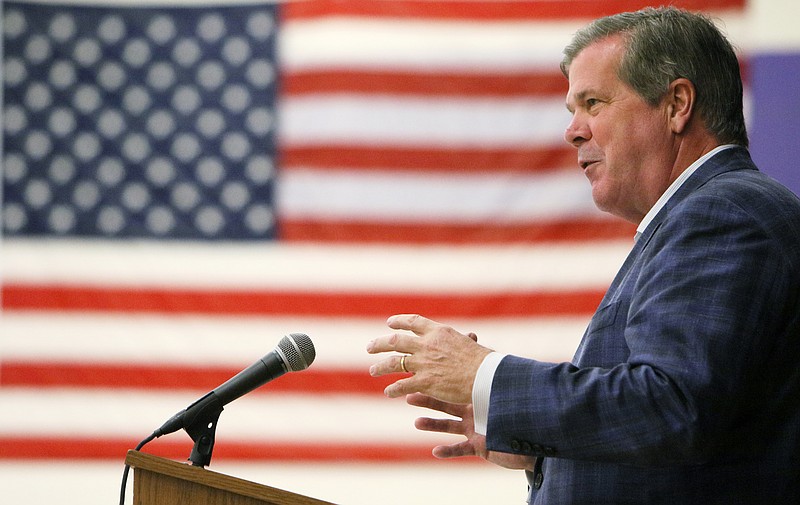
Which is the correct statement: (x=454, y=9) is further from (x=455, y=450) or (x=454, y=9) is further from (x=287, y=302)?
(x=455, y=450)

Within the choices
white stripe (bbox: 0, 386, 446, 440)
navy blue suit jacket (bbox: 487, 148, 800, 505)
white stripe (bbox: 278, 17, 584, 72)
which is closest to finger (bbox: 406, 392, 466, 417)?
navy blue suit jacket (bbox: 487, 148, 800, 505)

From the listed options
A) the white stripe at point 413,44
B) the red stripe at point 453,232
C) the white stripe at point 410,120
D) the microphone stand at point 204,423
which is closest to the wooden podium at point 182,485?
the microphone stand at point 204,423

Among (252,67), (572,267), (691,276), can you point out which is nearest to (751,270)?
(691,276)

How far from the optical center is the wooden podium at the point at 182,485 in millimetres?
1326

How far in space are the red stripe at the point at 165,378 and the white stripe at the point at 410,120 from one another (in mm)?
828

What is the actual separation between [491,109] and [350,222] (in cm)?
64

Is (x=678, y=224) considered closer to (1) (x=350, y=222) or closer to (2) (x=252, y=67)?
(1) (x=350, y=222)

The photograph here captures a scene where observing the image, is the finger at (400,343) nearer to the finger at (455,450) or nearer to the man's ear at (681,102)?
the finger at (455,450)

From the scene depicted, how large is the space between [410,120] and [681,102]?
6.18 feet

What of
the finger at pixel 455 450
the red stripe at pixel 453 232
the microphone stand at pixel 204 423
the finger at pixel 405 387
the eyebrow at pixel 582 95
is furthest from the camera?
the red stripe at pixel 453 232

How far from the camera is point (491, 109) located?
328cm

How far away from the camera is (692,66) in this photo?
148cm

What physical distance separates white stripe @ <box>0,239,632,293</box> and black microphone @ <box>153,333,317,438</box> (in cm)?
176

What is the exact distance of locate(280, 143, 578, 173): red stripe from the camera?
3.26 m
